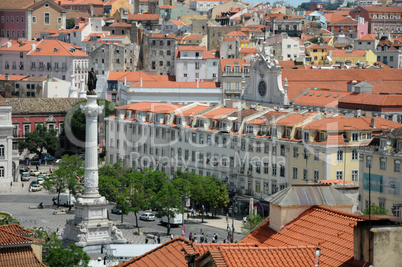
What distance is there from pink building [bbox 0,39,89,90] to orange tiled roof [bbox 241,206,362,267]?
132670 millimetres

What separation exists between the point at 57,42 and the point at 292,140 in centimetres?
8255

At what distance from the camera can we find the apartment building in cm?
8175

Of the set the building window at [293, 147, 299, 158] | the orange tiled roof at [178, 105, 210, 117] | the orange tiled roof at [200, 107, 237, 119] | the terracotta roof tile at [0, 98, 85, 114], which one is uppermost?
the orange tiled roof at [200, 107, 237, 119]

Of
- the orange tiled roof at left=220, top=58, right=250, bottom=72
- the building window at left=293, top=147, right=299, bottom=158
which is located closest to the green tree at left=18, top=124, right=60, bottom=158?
the orange tiled roof at left=220, top=58, right=250, bottom=72

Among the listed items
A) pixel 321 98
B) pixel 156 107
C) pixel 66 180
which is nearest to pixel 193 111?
pixel 156 107

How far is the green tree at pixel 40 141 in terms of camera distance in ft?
388

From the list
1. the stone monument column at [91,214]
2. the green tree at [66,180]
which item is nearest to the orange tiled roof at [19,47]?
the green tree at [66,180]

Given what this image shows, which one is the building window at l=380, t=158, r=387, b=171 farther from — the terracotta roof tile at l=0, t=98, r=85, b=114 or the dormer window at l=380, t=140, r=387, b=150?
the terracotta roof tile at l=0, t=98, r=85, b=114

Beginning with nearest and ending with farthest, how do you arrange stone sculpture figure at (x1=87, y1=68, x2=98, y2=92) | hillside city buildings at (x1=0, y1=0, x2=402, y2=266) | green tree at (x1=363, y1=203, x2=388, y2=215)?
green tree at (x1=363, y1=203, x2=388, y2=215) → stone sculpture figure at (x1=87, y1=68, x2=98, y2=92) → hillside city buildings at (x1=0, y1=0, x2=402, y2=266)

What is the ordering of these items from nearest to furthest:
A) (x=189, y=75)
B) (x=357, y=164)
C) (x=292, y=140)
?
(x=357, y=164), (x=292, y=140), (x=189, y=75)

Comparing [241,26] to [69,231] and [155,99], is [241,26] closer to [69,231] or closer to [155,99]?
[155,99]

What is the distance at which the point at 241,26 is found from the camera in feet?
614

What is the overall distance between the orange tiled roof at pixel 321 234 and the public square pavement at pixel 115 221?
4772 cm

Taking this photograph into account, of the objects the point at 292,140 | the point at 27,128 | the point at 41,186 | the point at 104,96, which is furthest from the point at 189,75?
the point at 292,140
